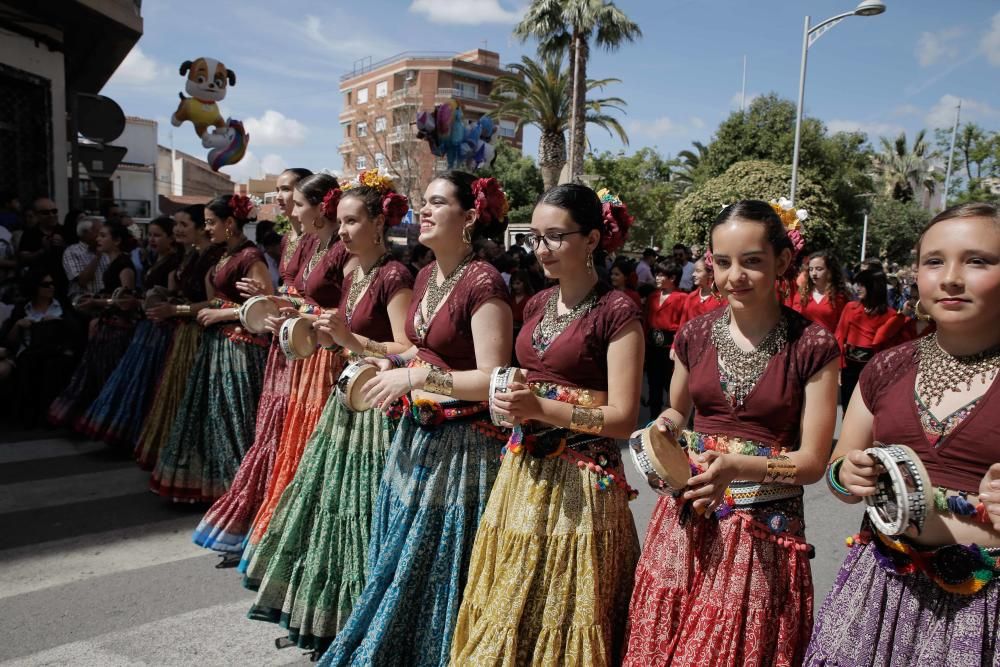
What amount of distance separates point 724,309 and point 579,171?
19.2m

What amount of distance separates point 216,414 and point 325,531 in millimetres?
1742

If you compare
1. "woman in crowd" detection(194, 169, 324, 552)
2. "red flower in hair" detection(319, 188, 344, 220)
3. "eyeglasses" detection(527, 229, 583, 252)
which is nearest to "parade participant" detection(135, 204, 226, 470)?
"woman in crowd" detection(194, 169, 324, 552)

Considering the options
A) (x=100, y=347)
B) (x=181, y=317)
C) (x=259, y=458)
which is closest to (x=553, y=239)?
(x=259, y=458)

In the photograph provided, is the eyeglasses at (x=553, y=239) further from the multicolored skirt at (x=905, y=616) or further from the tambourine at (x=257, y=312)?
the tambourine at (x=257, y=312)

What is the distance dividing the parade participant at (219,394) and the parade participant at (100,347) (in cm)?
213

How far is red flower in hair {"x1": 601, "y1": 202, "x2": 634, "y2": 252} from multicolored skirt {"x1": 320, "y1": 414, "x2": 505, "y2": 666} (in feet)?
2.72

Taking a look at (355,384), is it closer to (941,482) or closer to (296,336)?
(296,336)

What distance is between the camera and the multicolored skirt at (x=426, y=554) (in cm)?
264

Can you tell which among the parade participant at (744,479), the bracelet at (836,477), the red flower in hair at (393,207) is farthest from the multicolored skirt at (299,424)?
the bracelet at (836,477)

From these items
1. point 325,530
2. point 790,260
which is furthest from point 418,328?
point 790,260

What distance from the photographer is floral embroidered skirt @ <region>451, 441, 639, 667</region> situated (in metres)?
2.31

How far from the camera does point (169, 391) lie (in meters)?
5.07

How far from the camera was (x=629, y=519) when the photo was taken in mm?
2512

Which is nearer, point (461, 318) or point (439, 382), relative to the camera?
point (439, 382)
